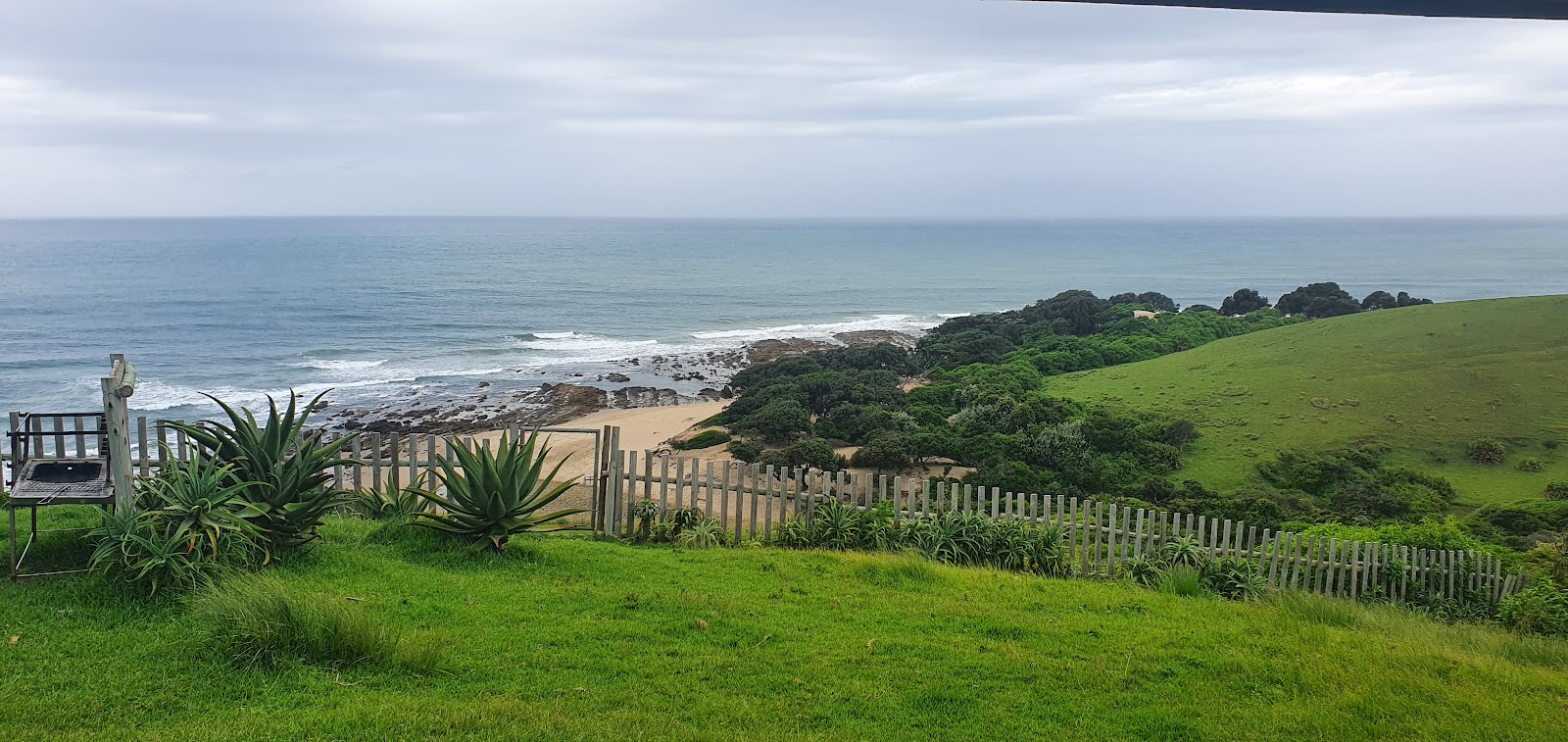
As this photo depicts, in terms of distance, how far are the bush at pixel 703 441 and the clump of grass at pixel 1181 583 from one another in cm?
1312

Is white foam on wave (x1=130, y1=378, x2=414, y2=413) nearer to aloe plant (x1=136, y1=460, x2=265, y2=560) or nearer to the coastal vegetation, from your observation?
the coastal vegetation

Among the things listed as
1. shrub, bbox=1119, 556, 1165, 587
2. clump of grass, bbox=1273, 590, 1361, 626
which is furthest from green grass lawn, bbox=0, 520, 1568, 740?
shrub, bbox=1119, 556, 1165, 587

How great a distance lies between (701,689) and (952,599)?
2.81 meters

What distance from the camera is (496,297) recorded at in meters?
64.9

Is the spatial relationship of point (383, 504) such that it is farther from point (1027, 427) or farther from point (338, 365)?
point (338, 365)

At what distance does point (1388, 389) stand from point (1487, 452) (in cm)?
A: 389

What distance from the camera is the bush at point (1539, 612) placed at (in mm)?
8734

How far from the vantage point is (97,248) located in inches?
4710

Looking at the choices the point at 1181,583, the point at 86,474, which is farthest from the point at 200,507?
the point at 1181,583

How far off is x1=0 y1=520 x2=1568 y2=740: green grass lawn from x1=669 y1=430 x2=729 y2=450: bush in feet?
44.0

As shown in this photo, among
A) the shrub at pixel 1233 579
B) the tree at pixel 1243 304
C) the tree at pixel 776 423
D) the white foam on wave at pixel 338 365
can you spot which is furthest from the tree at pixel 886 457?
the tree at pixel 1243 304

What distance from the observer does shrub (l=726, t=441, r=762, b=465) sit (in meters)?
19.5

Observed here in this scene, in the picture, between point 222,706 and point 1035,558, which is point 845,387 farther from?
point 222,706

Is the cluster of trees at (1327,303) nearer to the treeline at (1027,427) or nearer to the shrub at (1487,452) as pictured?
the treeline at (1027,427)
